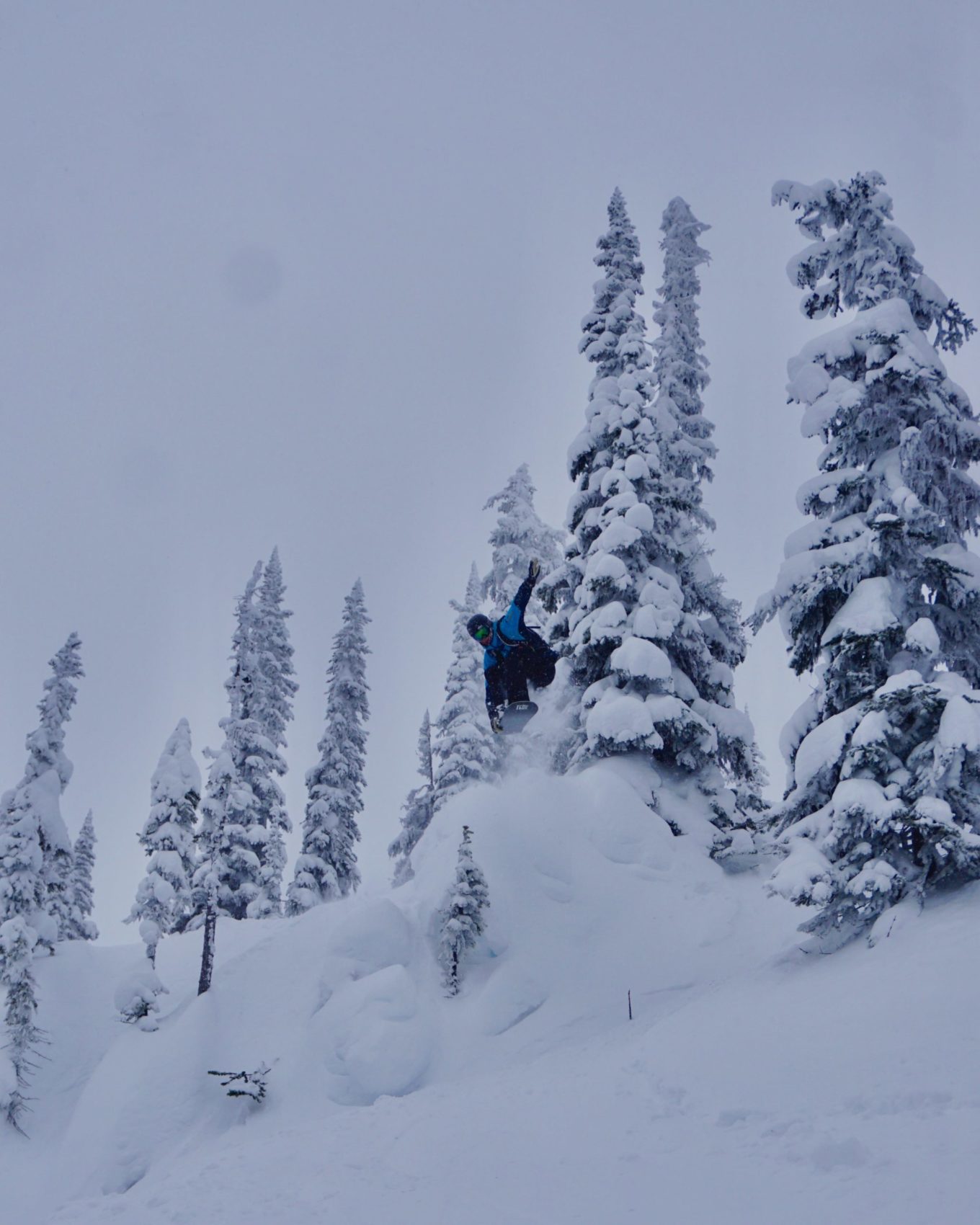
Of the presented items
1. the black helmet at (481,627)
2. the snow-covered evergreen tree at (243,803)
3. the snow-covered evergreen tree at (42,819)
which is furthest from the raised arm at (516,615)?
the snow-covered evergreen tree at (42,819)

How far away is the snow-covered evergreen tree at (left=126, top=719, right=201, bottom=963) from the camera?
79.7 feet

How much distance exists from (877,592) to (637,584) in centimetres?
843

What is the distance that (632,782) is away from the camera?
18062 mm

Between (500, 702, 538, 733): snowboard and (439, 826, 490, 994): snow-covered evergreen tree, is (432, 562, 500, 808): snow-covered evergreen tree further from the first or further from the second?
(500, 702, 538, 733): snowboard

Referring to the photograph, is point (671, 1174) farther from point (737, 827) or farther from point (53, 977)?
point (53, 977)

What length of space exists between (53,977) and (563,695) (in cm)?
1986

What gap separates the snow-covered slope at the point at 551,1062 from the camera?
237 inches

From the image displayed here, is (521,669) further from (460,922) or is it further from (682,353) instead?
(682,353)

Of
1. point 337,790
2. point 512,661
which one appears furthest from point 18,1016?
point 512,661

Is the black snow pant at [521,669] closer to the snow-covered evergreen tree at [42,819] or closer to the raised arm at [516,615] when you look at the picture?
the raised arm at [516,615]

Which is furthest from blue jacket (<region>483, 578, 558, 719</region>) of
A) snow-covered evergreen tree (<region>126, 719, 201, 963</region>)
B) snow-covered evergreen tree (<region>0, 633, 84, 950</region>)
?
snow-covered evergreen tree (<region>0, 633, 84, 950</region>)

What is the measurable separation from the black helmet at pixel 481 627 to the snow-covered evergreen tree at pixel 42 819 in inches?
778

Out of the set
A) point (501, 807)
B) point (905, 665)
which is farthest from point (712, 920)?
point (905, 665)

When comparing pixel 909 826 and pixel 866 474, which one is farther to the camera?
pixel 866 474
